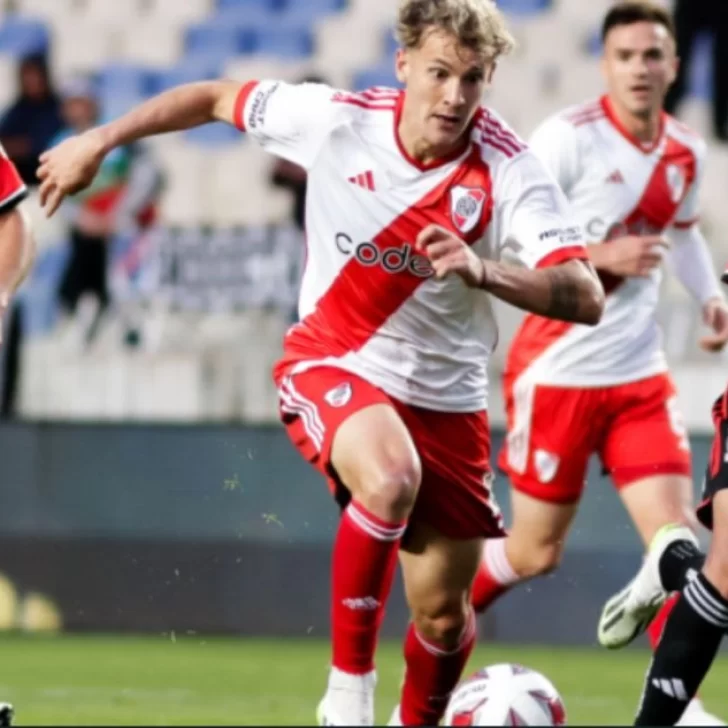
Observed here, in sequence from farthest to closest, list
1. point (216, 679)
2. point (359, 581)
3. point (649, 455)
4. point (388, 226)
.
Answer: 1. point (216, 679)
2. point (649, 455)
3. point (388, 226)
4. point (359, 581)

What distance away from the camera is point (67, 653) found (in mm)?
9344

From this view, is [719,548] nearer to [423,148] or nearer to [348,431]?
[348,431]

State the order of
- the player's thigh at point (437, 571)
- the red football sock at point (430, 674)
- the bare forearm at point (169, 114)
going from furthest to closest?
the red football sock at point (430, 674) < the player's thigh at point (437, 571) < the bare forearm at point (169, 114)

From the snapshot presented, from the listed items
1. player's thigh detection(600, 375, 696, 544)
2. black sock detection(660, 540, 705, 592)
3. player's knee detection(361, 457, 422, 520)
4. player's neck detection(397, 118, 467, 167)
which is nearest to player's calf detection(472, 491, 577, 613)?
player's thigh detection(600, 375, 696, 544)

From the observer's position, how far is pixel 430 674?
5.80m

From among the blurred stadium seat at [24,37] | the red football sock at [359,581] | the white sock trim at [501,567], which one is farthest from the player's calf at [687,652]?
the blurred stadium seat at [24,37]

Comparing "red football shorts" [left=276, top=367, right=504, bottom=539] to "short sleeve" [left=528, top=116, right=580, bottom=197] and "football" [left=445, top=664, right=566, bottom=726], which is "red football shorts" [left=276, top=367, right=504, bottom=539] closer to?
"football" [left=445, top=664, right=566, bottom=726]

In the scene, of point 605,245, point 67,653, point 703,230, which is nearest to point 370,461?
point 605,245

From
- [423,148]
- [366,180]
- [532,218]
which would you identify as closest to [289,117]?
[366,180]

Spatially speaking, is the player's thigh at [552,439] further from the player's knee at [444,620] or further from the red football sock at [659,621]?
the player's knee at [444,620]

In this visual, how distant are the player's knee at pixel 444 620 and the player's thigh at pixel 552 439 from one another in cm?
138

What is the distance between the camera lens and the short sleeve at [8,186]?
18.1ft

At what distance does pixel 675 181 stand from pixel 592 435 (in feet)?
3.04

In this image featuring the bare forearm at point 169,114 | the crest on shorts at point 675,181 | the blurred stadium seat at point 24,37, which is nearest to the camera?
the bare forearm at point 169,114
